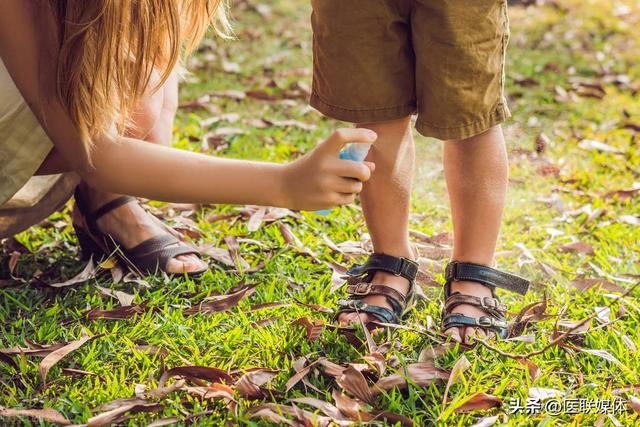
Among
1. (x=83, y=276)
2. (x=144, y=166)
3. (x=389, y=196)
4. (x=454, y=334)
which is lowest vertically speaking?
(x=83, y=276)

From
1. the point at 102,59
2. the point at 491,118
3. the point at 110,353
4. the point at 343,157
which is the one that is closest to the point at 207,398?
the point at 110,353

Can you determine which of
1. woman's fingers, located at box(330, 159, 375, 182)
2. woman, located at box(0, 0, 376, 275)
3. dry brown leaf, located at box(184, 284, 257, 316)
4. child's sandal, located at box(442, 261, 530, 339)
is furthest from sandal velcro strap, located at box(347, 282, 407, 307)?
woman's fingers, located at box(330, 159, 375, 182)

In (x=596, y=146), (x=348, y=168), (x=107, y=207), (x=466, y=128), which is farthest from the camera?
(x=596, y=146)

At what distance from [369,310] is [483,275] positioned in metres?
0.30

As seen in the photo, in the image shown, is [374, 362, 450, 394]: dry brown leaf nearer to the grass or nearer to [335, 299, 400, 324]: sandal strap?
the grass

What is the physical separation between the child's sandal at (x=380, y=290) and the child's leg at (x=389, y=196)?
0.01 meters

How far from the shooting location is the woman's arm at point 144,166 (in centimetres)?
154

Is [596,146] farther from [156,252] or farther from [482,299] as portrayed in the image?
[156,252]

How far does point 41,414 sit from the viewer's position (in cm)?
161

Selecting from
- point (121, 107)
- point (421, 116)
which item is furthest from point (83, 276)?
point (421, 116)

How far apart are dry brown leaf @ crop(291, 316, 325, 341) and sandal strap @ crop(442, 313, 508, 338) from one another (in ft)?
1.02

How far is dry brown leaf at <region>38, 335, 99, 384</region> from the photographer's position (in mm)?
1750

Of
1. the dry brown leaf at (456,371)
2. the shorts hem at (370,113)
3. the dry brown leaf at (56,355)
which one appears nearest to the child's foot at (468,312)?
the dry brown leaf at (456,371)

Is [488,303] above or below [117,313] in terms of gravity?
above
